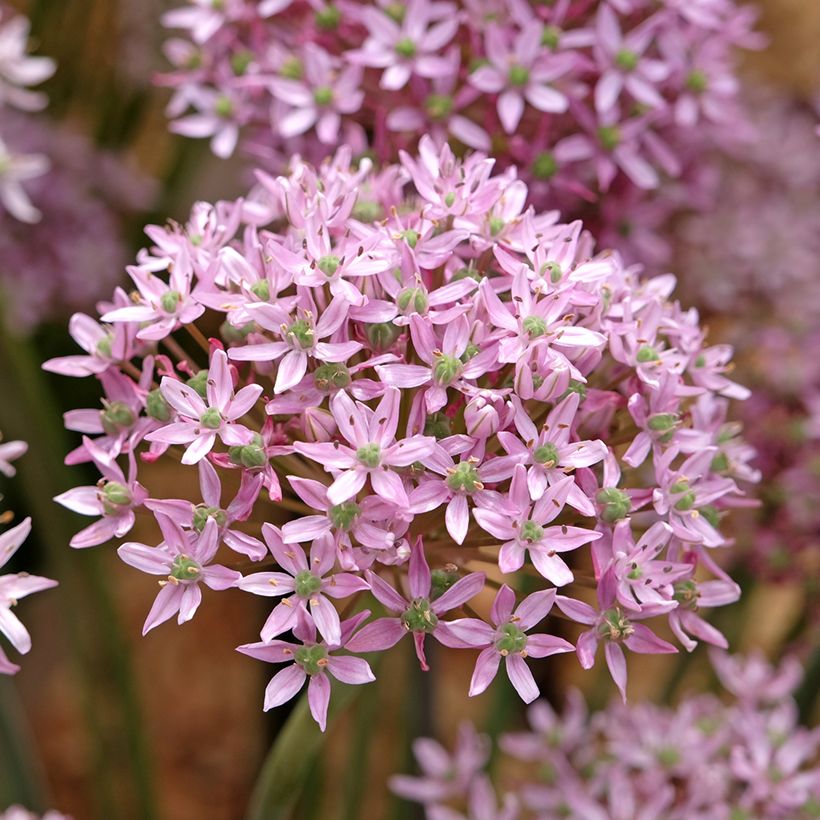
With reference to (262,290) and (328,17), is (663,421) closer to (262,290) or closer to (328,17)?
(262,290)

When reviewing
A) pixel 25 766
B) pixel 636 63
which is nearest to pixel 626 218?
pixel 636 63

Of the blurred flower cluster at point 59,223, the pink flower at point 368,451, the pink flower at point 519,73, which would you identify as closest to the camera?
the pink flower at point 368,451

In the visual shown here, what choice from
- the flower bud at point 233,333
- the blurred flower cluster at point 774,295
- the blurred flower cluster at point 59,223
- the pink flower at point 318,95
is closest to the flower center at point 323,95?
the pink flower at point 318,95

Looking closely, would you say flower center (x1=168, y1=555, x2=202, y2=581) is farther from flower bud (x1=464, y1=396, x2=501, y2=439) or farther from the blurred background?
the blurred background

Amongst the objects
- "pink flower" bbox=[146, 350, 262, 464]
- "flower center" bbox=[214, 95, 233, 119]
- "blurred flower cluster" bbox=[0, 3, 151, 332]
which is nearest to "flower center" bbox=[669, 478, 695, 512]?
"pink flower" bbox=[146, 350, 262, 464]

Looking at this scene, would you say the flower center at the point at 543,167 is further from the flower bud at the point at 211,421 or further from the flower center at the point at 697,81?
the flower bud at the point at 211,421

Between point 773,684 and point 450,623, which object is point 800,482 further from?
point 450,623
